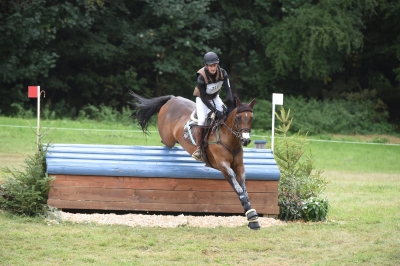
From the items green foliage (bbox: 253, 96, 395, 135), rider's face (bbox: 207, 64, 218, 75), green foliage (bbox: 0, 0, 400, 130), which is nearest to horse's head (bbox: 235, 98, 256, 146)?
rider's face (bbox: 207, 64, 218, 75)

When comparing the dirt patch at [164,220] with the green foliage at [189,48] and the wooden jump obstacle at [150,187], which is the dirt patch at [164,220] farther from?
the green foliage at [189,48]

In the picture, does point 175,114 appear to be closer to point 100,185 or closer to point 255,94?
point 100,185

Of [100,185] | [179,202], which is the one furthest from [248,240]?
[100,185]

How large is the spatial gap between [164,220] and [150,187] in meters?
0.52

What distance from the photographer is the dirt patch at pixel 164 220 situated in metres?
8.50

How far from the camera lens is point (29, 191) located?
8.60 m

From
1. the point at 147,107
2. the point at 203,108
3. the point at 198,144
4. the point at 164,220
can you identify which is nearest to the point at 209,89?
the point at 203,108

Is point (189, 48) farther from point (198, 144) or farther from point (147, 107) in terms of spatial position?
point (198, 144)

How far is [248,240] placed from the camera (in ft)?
25.1

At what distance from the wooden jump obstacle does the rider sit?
1.36 feet

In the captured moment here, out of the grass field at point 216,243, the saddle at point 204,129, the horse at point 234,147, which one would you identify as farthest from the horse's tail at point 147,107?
the grass field at point 216,243

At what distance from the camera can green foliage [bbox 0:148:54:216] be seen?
8.62m

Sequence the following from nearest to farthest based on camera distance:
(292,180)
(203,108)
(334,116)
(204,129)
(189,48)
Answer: (204,129)
(203,108)
(292,180)
(334,116)
(189,48)

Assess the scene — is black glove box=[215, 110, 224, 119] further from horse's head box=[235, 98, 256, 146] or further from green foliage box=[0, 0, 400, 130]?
green foliage box=[0, 0, 400, 130]
